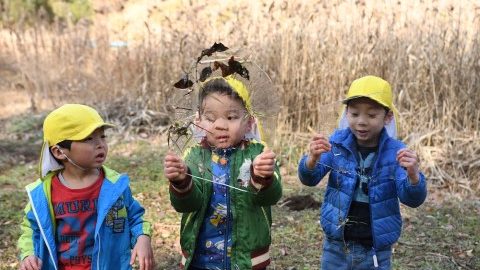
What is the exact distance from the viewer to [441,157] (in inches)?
236

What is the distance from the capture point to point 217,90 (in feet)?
7.81

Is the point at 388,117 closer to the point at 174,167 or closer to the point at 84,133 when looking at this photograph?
the point at 174,167

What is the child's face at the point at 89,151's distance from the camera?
255 centimetres

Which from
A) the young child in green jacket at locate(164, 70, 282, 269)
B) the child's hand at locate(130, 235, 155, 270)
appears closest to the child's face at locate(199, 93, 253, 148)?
the young child in green jacket at locate(164, 70, 282, 269)

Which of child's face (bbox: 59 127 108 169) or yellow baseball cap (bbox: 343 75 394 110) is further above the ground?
yellow baseball cap (bbox: 343 75 394 110)

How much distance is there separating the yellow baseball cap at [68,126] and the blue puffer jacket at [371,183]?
1026mm

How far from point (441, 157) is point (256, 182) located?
4.24m

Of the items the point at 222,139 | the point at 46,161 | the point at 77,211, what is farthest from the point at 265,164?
the point at 46,161

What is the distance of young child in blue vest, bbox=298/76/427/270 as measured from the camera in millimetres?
2727

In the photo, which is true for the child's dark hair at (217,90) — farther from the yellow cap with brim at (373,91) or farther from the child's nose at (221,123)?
the yellow cap with brim at (373,91)

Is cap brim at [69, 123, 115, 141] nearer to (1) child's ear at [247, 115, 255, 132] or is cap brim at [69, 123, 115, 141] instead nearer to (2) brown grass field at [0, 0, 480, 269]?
(1) child's ear at [247, 115, 255, 132]

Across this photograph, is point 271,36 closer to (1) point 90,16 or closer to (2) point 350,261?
(2) point 350,261

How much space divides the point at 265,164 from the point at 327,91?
4.52m

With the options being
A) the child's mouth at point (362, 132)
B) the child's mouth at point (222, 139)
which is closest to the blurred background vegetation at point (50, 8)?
the child's mouth at point (362, 132)
